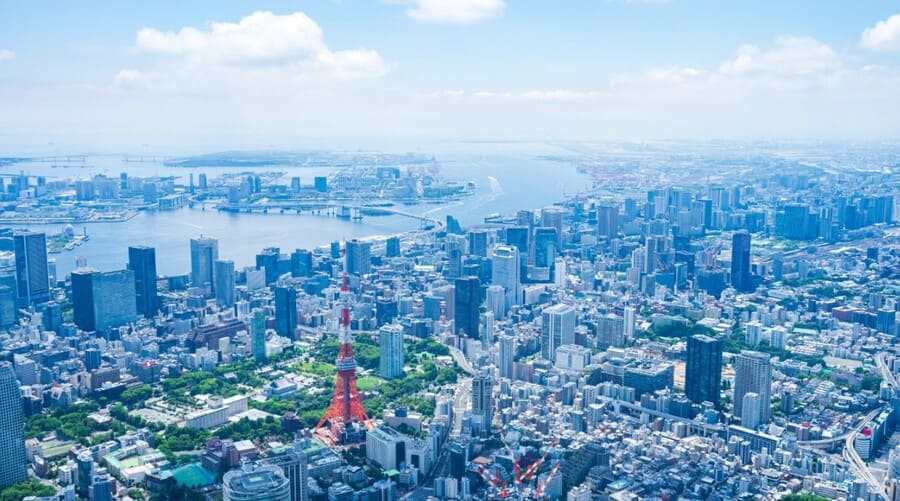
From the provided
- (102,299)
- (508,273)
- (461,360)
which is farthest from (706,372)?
(102,299)

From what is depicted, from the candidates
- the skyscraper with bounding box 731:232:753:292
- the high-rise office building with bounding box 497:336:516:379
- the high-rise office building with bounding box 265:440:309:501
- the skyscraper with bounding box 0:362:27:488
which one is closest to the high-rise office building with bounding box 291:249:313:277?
the high-rise office building with bounding box 497:336:516:379

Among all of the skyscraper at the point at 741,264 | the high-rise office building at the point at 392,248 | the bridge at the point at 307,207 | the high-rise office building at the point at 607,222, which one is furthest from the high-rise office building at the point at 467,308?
the bridge at the point at 307,207

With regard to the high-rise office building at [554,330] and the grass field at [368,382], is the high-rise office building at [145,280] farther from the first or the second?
the high-rise office building at [554,330]

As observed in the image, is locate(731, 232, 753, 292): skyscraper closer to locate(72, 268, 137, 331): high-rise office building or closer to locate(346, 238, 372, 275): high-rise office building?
locate(346, 238, 372, 275): high-rise office building

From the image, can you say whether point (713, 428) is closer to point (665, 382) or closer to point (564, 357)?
point (665, 382)

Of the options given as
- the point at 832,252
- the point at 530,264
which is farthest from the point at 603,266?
the point at 832,252

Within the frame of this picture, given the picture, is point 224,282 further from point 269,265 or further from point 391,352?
point 391,352
